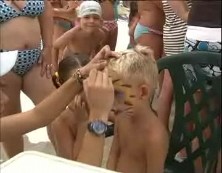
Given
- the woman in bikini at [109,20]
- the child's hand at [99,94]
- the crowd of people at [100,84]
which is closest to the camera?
the child's hand at [99,94]

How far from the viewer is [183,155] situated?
177 centimetres

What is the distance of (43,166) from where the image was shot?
→ 116 cm

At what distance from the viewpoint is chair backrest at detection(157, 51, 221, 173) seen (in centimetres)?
159

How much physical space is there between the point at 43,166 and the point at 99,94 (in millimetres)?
248

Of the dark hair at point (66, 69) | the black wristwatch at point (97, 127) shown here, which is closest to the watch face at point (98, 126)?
the black wristwatch at point (97, 127)

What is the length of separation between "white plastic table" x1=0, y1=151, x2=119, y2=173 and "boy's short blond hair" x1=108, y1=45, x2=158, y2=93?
422 millimetres

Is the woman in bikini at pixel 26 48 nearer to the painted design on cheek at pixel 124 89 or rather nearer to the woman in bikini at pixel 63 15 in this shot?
the painted design on cheek at pixel 124 89

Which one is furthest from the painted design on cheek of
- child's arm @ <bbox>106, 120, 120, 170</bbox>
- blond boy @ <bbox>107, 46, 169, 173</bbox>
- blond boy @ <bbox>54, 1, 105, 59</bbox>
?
blond boy @ <bbox>54, 1, 105, 59</bbox>

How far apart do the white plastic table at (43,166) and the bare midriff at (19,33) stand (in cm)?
93

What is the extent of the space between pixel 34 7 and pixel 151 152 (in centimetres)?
91

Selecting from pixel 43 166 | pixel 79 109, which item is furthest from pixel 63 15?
pixel 43 166

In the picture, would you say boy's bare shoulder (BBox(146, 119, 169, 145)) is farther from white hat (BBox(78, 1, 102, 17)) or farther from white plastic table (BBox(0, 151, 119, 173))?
white hat (BBox(78, 1, 102, 17))

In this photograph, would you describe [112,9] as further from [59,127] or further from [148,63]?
[148,63]

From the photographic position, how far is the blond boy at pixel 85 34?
298 cm
